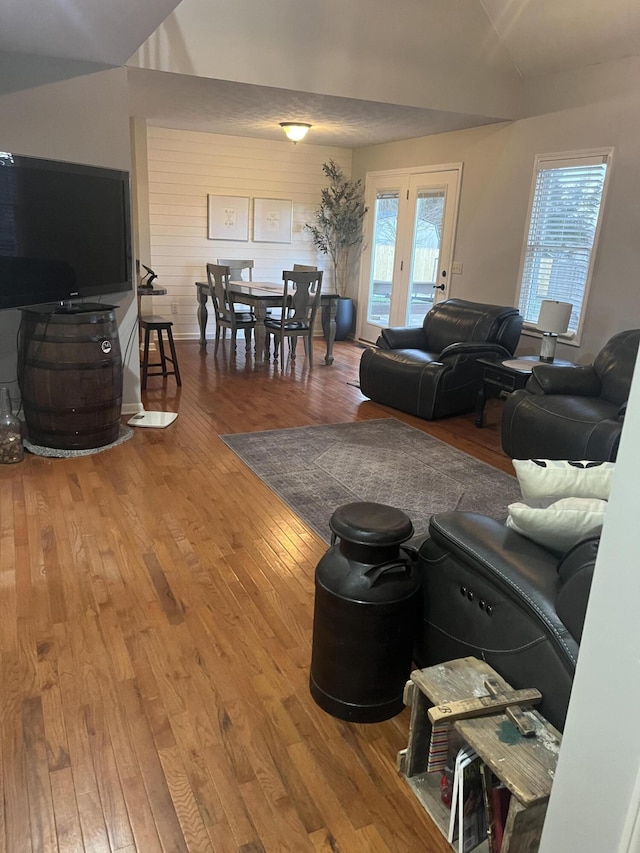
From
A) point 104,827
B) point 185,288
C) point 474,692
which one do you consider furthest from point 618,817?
point 185,288

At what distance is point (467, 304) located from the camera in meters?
5.70

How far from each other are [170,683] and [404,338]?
4227mm

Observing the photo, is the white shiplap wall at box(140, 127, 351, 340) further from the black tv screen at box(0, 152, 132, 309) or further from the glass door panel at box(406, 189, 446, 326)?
the black tv screen at box(0, 152, 132, 309)

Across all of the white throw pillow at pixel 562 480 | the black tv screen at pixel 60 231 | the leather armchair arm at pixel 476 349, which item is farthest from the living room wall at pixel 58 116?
the white throw pillow at pixel 562 480

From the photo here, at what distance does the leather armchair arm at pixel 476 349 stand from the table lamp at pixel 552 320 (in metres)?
0.45

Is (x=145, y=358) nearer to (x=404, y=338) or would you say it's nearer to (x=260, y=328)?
(x=260, y=328)

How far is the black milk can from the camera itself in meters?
1.80

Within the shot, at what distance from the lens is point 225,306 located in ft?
22.3

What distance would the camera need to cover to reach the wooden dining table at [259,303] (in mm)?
6387

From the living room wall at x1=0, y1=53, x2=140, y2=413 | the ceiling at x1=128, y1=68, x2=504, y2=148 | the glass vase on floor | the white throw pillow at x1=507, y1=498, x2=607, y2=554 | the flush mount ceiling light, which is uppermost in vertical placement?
the ceiling at x1=128, y1=68, x2=504, y2=148

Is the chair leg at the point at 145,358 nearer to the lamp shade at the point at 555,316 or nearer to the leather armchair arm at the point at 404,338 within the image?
the leather armchair arm at the point at 404,338

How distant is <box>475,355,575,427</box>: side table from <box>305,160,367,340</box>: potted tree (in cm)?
364

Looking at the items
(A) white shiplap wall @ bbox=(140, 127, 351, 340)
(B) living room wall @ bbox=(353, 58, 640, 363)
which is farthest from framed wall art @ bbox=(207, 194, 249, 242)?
(B) living room wall @ bbox=(353, 58, 640, 363)

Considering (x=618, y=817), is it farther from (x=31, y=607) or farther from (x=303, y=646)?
(x=31, y=607)
